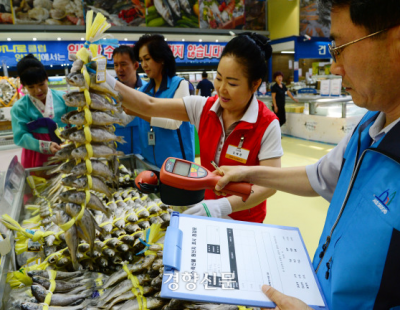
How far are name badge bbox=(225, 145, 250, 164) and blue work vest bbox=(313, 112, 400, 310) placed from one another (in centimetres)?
72

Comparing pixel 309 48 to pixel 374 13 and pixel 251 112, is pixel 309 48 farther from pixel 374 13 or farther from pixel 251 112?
pixel 374 13

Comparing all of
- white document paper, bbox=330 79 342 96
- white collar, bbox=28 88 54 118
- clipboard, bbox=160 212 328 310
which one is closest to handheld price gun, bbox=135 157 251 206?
clipboard, bbox=160 212 328 310

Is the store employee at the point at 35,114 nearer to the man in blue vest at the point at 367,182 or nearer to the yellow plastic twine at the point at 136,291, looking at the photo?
the yellow plastic twine at the point at 136,291

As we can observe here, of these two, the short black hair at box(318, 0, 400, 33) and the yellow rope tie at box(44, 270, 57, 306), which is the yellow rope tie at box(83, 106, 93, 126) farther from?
the short black hair at box(318, 0, 400, 33)

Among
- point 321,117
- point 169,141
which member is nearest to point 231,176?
point 169,141

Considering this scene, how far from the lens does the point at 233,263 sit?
0.89m

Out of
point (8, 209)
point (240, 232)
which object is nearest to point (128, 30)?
point (8, 209)

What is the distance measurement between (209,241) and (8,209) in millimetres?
1260

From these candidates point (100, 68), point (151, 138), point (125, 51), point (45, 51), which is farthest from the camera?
point (45, 51)

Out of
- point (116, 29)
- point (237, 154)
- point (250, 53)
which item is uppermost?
point (116, 29)

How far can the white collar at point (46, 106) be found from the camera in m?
2.49

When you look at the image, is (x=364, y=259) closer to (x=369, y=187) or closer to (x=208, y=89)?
(x=369, y=187)

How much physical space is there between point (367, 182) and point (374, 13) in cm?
43

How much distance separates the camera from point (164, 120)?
2254 mm
